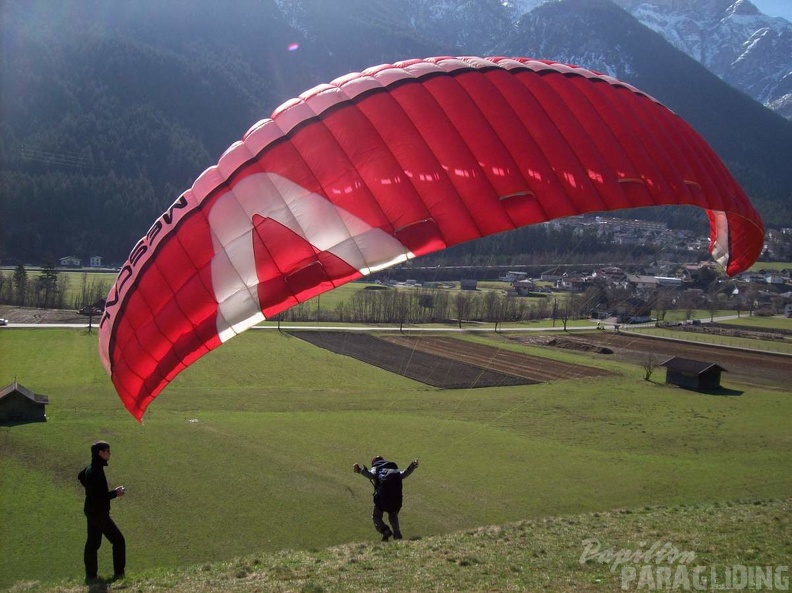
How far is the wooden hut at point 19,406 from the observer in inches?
732

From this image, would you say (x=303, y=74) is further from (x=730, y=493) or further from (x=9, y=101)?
(x=730, y=493)

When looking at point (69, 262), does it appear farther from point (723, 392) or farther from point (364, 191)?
point (364, 191)

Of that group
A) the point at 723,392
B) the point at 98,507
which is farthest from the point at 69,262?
the point at 98,507

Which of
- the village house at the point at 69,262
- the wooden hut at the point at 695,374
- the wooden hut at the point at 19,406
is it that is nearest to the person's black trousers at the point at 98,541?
the wooden hut at the point at 19,406

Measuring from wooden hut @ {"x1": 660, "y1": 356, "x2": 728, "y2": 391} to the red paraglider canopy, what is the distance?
25.4 m

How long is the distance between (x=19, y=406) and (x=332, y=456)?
9.19 meters

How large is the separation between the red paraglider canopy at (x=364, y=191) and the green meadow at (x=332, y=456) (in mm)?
3684

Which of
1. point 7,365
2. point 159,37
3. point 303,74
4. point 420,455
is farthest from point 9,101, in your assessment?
point 420,455

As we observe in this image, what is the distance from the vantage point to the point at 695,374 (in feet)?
99.2

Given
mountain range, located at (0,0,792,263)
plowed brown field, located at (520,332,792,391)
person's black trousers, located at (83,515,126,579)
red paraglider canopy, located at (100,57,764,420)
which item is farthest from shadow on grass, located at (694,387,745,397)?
mountain range, located at (0,0,792,263)

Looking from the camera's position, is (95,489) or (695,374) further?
(695,374)

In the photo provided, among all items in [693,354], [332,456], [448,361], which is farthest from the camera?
[693,354]

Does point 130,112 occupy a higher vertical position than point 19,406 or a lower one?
higher

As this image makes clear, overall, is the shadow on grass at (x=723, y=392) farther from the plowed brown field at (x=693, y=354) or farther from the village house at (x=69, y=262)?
the village house at (x=69, y=262)
